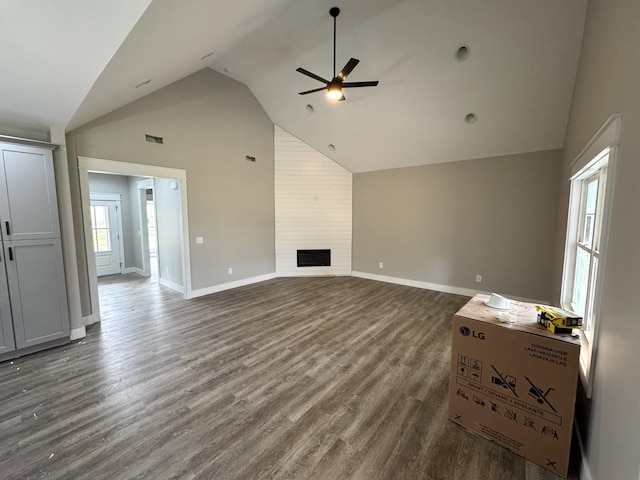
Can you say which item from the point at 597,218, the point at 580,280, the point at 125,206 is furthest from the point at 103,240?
the point at 580,280

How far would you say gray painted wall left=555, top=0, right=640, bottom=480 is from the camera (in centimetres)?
108

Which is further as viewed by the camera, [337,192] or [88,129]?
[337,192]

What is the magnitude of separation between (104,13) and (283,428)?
2.91 meters

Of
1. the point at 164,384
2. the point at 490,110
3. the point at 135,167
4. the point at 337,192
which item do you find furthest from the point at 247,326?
the point at 490,110

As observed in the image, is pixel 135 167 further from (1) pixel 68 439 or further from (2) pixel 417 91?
(2) pixel 417 91

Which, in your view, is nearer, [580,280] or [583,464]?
[583,464]

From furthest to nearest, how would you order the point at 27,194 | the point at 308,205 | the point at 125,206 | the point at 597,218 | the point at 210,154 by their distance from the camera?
1. the point at 125,206
2. the point at 308,205
3. the point at 210,154
4. the point at 27,194
5. the point at 597,218

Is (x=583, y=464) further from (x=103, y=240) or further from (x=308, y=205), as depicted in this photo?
→ (x=103, y=240)

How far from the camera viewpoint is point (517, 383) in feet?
5.37

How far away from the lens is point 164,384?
236 cm

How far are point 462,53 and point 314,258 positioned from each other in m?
4.70

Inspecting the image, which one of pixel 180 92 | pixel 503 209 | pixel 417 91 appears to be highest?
pixel 180 92

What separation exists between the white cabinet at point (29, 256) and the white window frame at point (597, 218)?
15.9ft

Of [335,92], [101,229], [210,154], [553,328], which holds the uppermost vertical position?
[335,92]
